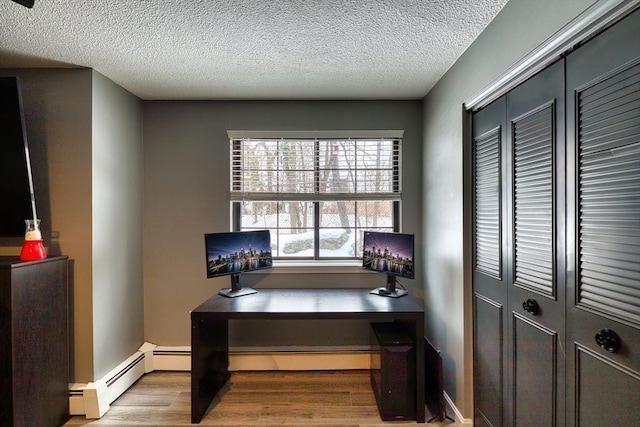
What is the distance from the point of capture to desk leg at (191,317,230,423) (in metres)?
2.18

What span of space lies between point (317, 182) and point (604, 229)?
7.16ft

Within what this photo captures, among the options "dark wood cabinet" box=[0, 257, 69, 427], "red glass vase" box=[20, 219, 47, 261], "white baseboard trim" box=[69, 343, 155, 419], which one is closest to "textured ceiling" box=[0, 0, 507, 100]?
"red glass vase" box=[20, 219, 47, 261]

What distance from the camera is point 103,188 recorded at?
245cm

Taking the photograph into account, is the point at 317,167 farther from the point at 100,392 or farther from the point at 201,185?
the point at 100,392

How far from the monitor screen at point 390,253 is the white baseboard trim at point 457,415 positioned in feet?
2.97

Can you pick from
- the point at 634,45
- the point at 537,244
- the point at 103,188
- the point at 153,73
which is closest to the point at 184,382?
the point at 103,188

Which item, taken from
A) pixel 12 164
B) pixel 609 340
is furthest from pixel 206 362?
pixel 609 340

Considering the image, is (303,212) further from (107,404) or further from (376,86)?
(107,404)

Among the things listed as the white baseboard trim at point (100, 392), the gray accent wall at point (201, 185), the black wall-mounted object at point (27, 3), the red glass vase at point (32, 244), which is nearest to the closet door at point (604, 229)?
the gray accent wall at point (201, 185)

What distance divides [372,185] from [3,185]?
2.74 metres

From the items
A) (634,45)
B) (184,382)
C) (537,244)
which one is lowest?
(184,382)

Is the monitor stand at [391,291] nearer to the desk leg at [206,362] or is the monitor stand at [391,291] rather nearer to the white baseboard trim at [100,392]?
the desk leg at [206,362]

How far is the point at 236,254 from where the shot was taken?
264cm

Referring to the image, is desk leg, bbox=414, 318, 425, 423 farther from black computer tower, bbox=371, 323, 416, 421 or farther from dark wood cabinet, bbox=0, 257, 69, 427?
dark wood cabinet, bbox=0, 257, 69, 427
